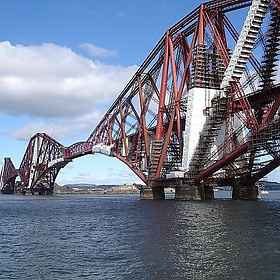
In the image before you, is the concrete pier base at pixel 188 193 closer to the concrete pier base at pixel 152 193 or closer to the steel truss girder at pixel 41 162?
the concrete pier base at pixel 152 193

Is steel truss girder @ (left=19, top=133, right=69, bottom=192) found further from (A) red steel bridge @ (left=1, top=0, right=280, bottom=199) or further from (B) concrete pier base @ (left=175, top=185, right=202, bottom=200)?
(B) concrete pier base @ (left=175, top=185, right=202, bottom=200)

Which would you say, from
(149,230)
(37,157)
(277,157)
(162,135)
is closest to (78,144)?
(37,157)

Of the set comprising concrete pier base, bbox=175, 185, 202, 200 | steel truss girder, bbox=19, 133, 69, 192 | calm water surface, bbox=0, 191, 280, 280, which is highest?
steel truss girder, bbox=19, 133, 69, 192

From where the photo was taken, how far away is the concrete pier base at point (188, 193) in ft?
233

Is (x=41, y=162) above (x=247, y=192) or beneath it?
above

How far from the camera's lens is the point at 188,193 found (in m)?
71.8

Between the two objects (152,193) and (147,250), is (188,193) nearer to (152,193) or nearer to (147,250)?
(152,193)

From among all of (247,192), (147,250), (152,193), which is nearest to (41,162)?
(152,193)

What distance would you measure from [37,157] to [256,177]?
12718 centimetres

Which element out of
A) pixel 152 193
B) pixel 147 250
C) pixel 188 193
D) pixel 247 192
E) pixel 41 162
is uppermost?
pixel 41 162

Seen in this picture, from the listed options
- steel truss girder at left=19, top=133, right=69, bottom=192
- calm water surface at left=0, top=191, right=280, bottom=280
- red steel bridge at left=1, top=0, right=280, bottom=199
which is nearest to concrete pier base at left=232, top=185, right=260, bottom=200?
red steel bridge at left=1, top=0, right=280, bottom=199

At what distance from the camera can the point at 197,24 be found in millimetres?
77188

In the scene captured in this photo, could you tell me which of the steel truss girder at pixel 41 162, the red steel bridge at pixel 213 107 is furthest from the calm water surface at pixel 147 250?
the steel truss girder at pixel 41 162

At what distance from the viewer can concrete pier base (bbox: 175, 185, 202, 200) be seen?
2798 inches
